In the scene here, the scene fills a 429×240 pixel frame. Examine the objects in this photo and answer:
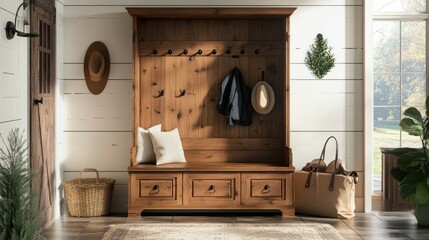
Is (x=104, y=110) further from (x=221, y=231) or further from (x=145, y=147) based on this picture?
(x=221, y=231)

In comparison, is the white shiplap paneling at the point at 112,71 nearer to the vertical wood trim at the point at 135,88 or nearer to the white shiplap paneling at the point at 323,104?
the vertical wood trim at the point at 135,88

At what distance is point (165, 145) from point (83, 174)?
3.12 ft

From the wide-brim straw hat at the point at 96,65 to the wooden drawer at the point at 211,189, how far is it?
1.40 metres

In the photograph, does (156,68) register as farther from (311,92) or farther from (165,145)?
(311,92)

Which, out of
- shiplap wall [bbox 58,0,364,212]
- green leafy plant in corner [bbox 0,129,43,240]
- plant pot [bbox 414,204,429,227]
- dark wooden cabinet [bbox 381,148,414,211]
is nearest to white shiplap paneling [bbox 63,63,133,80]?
shiplap wall [bbox 58,0,364,212]

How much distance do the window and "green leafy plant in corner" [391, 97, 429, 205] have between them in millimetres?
809

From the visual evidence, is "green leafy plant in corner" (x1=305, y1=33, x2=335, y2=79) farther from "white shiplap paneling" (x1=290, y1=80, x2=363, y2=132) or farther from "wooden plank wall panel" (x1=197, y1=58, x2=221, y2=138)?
"wooden plank wall panel" (x1=197, y1=58, x2=221, y2=138)

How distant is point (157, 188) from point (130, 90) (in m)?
1.10

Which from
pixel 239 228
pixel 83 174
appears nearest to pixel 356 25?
pixel 239 228

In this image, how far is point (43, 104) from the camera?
22.2 ft

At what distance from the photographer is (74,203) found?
24.1ft

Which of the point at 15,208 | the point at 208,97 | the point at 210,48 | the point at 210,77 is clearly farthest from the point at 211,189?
the point at 15,208

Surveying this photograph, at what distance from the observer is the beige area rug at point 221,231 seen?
20.8 feet

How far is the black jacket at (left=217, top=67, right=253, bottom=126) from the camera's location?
759 centimetres
